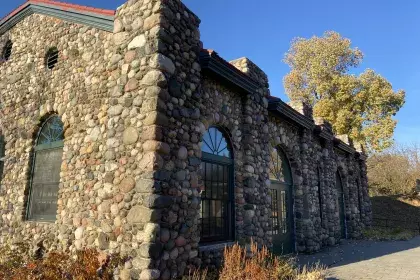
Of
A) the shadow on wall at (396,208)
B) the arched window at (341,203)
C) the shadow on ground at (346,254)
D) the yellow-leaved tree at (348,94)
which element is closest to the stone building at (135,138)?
the shadow on ground at (346,254)

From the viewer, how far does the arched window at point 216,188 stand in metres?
6.97

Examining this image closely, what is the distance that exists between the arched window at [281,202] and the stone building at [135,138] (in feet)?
0.23

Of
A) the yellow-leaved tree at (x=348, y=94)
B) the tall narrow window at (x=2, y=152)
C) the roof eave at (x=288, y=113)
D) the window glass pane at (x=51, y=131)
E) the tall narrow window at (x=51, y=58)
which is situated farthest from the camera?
the yellow-leaved tree at (x=348, y=94)

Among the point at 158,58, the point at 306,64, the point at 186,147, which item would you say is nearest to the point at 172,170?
the point at 186,147

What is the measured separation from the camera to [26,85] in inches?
339

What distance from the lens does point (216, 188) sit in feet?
24.0

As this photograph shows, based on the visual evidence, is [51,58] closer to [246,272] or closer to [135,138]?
[135,138]

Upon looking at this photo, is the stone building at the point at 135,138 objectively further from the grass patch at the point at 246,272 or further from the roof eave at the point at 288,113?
the grass patch at the point at 246,272

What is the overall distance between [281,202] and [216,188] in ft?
12.8

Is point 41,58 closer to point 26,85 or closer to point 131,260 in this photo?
point 26,85

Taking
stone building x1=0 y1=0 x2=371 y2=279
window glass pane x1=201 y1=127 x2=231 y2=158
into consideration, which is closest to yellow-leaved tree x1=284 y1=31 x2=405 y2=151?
stone building x1=0 y1=0 x2=371 y2=279

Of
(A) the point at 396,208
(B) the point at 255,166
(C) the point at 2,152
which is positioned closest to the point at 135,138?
(B) the point at 255,166

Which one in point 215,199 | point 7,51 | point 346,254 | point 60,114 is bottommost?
point 346,254

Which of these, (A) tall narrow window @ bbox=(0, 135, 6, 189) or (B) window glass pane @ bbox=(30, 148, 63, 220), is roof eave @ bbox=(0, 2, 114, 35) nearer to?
(B) window glass pane @ bbox=(30, 148, 63, 220)
